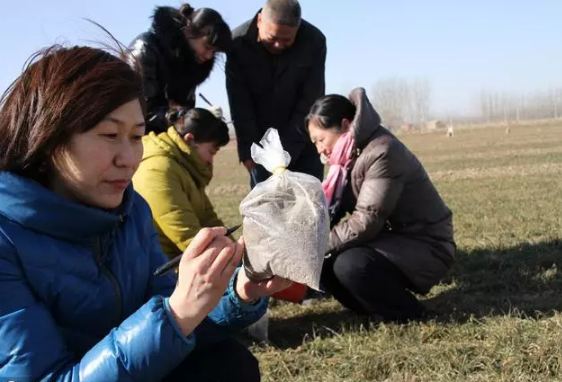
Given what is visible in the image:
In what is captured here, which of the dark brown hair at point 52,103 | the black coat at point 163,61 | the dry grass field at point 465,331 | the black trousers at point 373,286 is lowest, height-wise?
the dry grass field at point 465,331

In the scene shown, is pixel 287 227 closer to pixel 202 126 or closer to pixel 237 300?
pixel 237 300

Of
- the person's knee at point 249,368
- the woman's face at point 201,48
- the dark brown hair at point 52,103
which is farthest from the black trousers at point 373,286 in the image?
the dark brown hair at point 52,103

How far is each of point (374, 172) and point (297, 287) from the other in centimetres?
101

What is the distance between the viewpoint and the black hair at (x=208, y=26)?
4609mm

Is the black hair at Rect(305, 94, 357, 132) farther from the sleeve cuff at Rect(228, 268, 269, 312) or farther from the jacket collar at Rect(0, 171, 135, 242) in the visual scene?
the jacket collar at Rect(0, 171, 135, 242)

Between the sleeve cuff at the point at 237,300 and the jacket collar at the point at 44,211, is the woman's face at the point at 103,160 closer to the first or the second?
the jacket collar at the point at 44,211

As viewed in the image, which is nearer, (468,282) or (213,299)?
(213,299)

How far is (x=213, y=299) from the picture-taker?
1.70 meters

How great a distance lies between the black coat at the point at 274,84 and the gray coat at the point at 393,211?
3.55ft

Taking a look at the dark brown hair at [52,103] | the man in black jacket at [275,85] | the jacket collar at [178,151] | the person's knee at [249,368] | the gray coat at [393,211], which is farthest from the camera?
the man in black jacket at [275,85]

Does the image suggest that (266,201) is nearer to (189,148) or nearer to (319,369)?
(319,369)

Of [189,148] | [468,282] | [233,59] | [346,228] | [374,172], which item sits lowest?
[468,282]

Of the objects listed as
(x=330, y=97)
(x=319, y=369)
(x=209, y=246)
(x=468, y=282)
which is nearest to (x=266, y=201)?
(x=209, y=246)

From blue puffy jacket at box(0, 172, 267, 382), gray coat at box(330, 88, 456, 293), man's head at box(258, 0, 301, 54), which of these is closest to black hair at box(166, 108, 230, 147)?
gray coat at box(330, 88, 456, 293)
